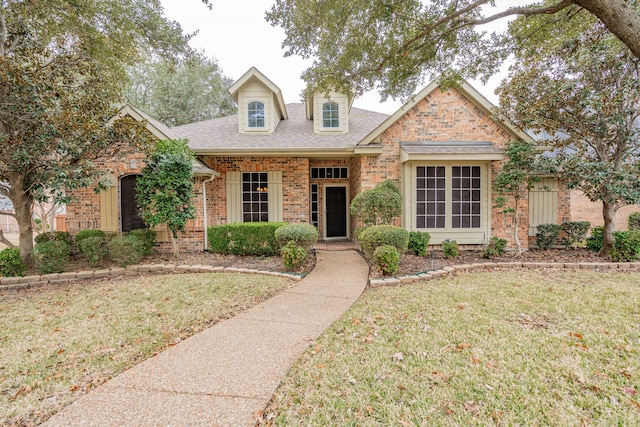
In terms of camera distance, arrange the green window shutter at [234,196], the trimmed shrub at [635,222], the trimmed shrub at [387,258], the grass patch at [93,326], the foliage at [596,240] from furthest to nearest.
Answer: the green window shutter at [234,196] < the trimmed shrub at [635,222] < the foliage at [596,240] < the trimmed shrub at [387,258] < the grass patch at [93,326]

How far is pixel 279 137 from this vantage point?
9.86m

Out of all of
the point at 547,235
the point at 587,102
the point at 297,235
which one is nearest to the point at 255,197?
the point at 297,235

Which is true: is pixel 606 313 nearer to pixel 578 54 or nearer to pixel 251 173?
pixel 578 54

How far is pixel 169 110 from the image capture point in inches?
744

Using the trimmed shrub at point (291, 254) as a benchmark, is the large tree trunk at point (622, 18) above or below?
above

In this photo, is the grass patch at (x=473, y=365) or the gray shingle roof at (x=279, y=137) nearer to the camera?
the grass patch at (x=473, y=365)

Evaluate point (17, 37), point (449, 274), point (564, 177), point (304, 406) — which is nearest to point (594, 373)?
point (304, 406)

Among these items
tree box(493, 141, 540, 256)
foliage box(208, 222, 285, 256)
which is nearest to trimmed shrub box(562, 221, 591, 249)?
tree box(493, 141, 540, 256)

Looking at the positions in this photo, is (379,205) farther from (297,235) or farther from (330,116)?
(330,116)

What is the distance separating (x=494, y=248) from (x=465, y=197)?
1.68 m

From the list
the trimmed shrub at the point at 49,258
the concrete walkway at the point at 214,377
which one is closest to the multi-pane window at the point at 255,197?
the trimmed shrub at the point at 49,258

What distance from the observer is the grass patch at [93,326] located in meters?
2.54

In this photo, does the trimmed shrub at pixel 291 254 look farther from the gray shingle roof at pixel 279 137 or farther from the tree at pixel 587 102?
the tree at pixel 587 102

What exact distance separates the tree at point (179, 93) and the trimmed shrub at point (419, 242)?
18.1 m
